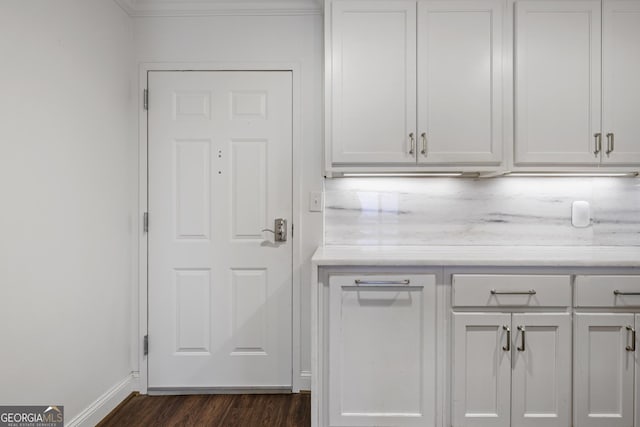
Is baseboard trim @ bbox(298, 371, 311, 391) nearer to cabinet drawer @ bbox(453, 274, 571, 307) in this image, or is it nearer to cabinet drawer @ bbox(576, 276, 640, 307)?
cabinet drawer @ bbox(453, 274, 571, 307)

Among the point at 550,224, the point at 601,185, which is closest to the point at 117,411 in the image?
the point at 550,224

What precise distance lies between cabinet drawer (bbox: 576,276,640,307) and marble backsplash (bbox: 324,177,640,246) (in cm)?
59

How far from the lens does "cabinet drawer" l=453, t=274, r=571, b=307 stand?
1.79 meters

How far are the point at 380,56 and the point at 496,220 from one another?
1199 millimetres

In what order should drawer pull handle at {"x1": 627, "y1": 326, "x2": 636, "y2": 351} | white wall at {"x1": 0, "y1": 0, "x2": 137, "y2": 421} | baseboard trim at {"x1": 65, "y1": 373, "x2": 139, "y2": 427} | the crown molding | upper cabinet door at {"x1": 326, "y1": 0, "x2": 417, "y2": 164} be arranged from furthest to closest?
the crown molding < upper cabinet door at {"x1": 326, "y1": 0, "x2": 417, "y2": 164} < baseboard trim at {"x1": 65, "y1": 373, "x2": 139, "y2": 427} < drawer pull handle at {"x1": 627, "y1": 326, "x2": 636, "y2": 351} < white wall at {"x1": 0, "y1": 0, "x2": 137, "y2": 421}

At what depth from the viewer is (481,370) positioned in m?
1.80

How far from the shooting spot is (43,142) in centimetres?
167

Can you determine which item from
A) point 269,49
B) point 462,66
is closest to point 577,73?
point 462,66

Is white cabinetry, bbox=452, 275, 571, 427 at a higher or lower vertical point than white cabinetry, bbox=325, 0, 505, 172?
lower

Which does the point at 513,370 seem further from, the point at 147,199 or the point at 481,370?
the point at 147,199

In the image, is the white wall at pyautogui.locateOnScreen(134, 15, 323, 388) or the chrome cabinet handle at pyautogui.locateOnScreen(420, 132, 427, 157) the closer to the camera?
the chrome cabinet handle at pyautogui.locateOnScreen(420, 132, 427, 157)

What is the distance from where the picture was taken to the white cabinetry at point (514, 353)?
179 cm

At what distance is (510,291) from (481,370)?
39 centimetres

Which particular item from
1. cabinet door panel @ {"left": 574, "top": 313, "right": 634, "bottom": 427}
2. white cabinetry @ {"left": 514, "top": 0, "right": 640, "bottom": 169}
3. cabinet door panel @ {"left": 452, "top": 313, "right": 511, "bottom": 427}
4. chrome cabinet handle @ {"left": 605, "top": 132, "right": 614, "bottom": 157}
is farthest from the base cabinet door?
chrome cabinet handle @ {"left": 605, "top": 132, "right": 614, "bottom": 157}
